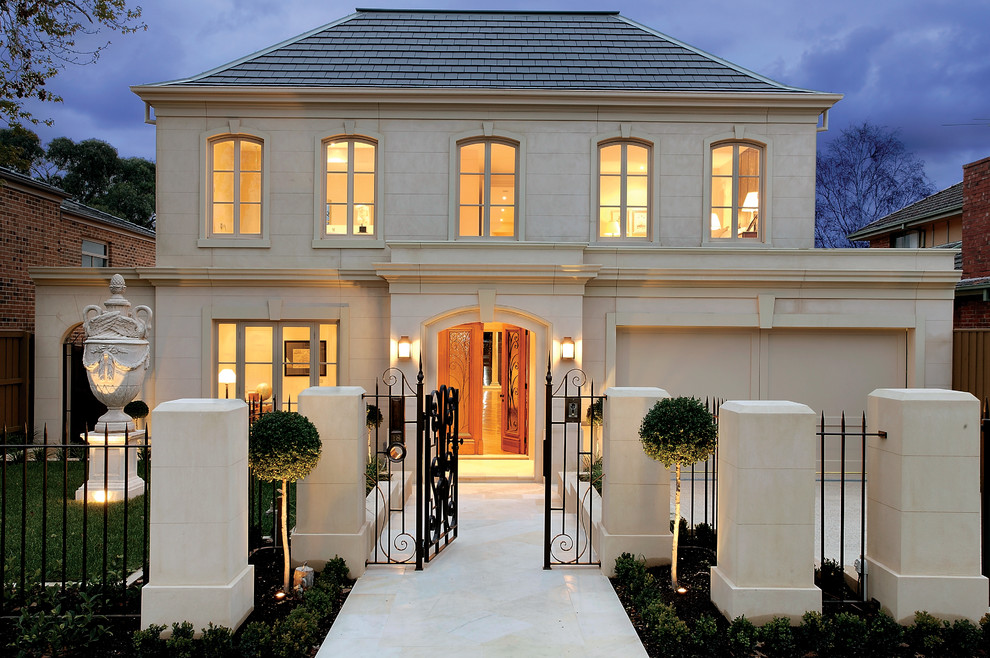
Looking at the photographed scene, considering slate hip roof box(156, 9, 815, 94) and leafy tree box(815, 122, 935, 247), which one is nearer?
slate hip roof box(156, 9, 815, 94)

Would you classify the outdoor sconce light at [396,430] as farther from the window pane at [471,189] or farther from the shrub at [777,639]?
the window pane at [471,189]

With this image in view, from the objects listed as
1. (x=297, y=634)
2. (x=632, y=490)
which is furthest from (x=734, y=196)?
(x=297, y=634)

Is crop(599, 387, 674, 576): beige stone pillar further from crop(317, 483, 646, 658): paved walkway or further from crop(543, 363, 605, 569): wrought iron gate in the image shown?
crop(317, 483, 646, 658): paved walkway

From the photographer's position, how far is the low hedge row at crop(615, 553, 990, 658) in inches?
181

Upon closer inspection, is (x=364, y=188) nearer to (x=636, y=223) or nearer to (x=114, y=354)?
(x=114, y=354)

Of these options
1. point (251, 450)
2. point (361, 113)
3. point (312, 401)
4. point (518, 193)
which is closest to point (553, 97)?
point (518, 193)

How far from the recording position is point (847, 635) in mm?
4715

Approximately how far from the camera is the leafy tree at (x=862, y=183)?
105 feet

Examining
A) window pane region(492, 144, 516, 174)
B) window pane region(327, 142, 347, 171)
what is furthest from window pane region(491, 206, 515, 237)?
window pane region(327, 142, 347, 171)

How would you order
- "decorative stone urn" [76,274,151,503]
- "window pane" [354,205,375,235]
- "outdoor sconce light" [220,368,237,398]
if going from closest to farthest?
"decorative stone urn" [76,274,151,503] → "outdoor sconce light" [220,368,237,398] → "window pane" [354,205,375,235]

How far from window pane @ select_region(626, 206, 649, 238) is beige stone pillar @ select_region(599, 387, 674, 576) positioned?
6.11 m

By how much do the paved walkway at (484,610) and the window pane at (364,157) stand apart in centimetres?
749

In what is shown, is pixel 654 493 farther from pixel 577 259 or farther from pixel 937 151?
pixel 937 151

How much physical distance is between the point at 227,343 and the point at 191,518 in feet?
24.2
